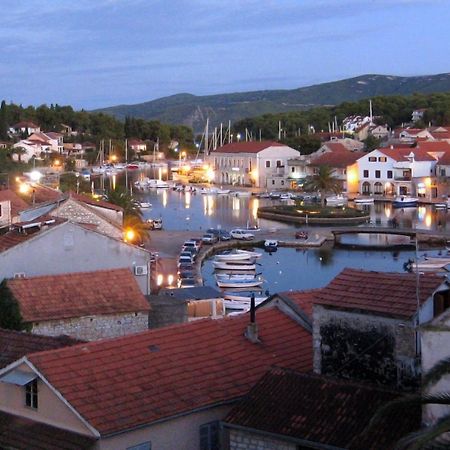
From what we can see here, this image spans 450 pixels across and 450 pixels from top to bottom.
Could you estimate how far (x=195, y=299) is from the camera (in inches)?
887

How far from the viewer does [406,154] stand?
68.1m

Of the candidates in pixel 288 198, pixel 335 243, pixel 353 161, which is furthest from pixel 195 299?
pixel 353 161

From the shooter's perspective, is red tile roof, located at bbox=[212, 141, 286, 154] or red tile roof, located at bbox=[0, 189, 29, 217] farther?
red tile roof, located at bbox=[212, 141, 286, 154]

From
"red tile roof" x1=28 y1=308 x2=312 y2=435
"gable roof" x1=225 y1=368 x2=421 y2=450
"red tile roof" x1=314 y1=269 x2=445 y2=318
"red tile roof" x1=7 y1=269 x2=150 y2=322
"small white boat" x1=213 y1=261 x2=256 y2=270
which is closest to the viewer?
"gable roof" x1=225 y1=368 x2=421 y2=450

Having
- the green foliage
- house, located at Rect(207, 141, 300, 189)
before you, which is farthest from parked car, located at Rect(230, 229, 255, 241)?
house, located at Rect(207, 141, 300, 189)

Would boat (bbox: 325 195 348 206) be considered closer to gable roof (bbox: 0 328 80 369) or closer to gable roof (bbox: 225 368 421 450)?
gable roof (bbox: 0 328 80 369)

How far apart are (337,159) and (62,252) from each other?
5547 centimetres

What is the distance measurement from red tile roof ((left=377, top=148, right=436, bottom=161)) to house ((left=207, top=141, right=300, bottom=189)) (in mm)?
9750

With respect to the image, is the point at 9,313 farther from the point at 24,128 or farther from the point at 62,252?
the point at 24,128

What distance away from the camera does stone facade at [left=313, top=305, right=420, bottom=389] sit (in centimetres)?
1010

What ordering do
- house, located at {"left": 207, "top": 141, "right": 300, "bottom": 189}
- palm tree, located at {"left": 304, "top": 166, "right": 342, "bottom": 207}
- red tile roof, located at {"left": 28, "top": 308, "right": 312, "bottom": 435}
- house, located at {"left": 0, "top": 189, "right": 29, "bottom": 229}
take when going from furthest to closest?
house, located at {"left": 207, "top": 141, "right": 300, "bottom": 189} → palm tree, located at {"left": 304, "top": 166, "right": 342, "bottom": 207} → house, located at {"left": 0, "top": 189, "right": 29, "bottom": 229} → red tile roof, located at {"left": 28, "top": 308, "right": 312, "bottom": 435}

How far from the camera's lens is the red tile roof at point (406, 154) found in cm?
6738

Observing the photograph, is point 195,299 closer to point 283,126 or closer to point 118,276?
point 118,276

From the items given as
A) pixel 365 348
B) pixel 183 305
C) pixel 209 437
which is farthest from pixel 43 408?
pixel 183 305
